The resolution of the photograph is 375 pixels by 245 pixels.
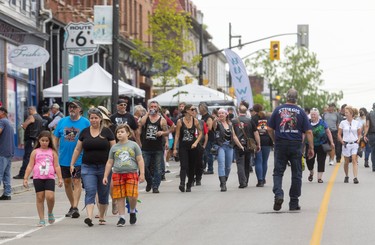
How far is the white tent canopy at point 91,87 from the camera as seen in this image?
31.9 m

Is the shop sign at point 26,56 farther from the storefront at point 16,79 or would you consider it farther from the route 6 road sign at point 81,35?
the storefront at point 16,79

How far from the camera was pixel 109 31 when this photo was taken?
3156cm

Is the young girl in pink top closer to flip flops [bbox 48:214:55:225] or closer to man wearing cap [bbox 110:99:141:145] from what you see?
flip flops [bbox 48:214:55:225]

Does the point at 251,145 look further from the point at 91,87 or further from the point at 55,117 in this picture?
the point at 91,87

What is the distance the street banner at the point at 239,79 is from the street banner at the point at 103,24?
33.7ft

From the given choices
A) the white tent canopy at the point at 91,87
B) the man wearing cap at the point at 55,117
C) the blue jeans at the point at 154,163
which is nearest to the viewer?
the blue jeans at the point at 154,163

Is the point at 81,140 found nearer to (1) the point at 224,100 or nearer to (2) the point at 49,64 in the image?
(2) the point at 49,64

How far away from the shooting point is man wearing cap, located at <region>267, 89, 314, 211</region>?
16422 millimetres

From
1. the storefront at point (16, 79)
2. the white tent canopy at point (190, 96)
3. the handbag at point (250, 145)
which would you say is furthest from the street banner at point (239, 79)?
the handbag at point (250, 145)

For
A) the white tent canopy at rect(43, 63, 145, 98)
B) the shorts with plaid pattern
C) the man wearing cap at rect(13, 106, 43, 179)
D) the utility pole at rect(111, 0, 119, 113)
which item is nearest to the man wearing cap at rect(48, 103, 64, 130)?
the man wearing cap at rect(13, 106, 43, 179)

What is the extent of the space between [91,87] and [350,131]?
10.5 meters

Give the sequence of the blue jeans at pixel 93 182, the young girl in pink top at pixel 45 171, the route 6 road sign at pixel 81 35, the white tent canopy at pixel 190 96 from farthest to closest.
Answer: the white tent canopy at pixel 190 96 < the route 6 road sign at pixel 81 35 < the young girl in pink top at pixel 45 171 < the blue jeans at pixel 93 182

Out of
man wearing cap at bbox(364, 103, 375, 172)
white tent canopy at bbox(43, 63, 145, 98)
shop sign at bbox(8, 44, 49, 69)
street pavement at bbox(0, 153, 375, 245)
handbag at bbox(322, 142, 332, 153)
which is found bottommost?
street pavement at bbox(0, 153, 375, 245)

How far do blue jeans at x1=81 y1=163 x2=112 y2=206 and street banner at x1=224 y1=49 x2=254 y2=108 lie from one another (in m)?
25.8
